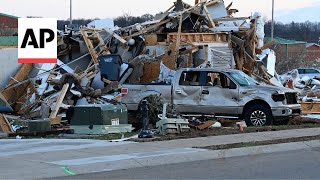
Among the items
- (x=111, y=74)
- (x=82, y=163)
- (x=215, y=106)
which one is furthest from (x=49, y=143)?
(x=111, y=74)

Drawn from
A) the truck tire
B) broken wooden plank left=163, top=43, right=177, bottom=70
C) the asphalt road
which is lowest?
the asphalt road

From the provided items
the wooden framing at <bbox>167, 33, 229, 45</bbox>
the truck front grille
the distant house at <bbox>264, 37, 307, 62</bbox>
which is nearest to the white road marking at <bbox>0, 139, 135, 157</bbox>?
the truck front grille

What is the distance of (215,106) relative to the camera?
762 inches

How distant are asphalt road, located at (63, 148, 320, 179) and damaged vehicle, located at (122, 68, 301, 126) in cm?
573

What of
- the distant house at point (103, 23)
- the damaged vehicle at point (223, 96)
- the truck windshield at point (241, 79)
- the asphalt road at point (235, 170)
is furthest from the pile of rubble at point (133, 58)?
the asphalt road at point (235, 170)

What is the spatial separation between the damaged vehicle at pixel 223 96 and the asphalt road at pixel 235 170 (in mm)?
5726

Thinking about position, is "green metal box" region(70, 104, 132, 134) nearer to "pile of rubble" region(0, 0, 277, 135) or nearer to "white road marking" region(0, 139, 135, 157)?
"white road marking" region(0, 139, 135, 157)

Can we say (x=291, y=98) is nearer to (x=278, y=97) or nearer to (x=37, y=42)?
(x=278, y=97)

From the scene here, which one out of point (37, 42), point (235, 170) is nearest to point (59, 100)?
point (37, 42)

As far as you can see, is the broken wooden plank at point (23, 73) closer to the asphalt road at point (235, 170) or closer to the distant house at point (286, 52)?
the asphalt road at point (235, 170)

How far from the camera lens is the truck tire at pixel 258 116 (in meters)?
19.0

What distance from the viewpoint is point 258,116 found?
19.1m

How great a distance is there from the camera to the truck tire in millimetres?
18984

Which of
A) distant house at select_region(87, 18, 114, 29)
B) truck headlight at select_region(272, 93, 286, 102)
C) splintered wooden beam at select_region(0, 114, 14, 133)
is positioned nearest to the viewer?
truck headlight at select_region(272, 93, 286, 102)
